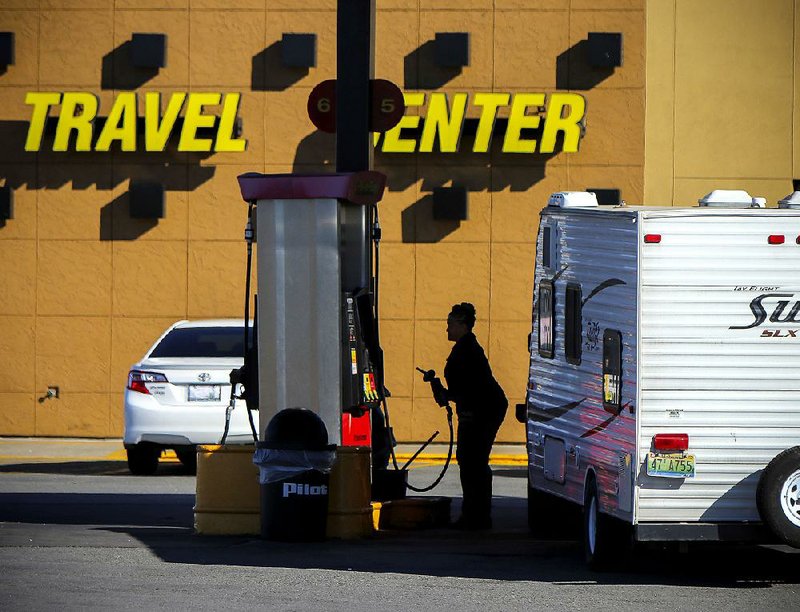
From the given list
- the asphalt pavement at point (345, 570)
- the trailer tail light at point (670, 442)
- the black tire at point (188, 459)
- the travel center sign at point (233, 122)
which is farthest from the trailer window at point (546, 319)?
the travel center sign at point (233, 122)

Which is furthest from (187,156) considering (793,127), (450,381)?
(450,381)

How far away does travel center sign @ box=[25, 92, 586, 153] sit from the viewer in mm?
24125

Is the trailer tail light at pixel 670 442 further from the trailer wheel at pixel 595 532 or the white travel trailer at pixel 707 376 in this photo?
the trailer wheel at pixel 595 532

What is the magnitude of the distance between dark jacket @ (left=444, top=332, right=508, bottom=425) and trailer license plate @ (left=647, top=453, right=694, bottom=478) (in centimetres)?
370

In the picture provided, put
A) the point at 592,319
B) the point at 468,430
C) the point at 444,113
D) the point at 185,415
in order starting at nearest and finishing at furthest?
the point at 592,319
the point at 468,430
the point at 185,415
the point at 444,113

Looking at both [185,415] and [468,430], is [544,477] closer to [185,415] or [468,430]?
[468,430]

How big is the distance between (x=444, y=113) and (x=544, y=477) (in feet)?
35.1

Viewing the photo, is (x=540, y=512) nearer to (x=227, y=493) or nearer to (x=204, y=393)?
(x=227, y=493)

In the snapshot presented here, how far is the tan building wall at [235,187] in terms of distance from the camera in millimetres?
24297

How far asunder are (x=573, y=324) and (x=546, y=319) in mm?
962

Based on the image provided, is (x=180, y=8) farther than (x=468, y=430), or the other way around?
(x=180, y=8)

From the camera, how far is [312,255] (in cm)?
1401

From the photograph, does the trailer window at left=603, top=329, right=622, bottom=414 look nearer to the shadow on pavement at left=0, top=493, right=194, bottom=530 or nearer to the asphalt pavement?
the asphalt pavement

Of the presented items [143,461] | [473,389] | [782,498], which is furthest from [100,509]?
[782,498]
